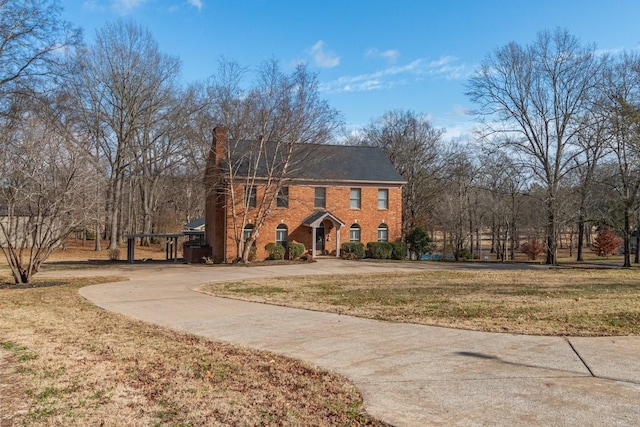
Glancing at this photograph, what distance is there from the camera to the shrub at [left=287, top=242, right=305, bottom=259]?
104 ft

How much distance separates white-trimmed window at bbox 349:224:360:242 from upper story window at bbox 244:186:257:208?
700 centimetres

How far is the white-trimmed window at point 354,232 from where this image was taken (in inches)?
1375

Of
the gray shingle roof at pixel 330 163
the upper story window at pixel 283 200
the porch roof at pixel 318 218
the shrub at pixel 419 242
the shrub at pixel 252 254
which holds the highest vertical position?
the gray shingle roof at pixel 330 163

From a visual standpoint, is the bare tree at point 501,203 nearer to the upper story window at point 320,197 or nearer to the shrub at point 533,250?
the shrub at point 533,250

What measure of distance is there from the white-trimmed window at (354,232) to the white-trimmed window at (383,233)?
159 centimetres

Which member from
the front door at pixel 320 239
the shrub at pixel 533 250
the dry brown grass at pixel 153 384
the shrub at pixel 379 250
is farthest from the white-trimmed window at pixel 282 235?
the shrub at pixel 533 250

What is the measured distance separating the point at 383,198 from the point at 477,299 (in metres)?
23.3

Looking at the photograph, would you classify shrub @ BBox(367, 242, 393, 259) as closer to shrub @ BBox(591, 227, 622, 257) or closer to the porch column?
the porch column

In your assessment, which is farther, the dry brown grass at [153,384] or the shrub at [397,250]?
the shrub at [397,250]

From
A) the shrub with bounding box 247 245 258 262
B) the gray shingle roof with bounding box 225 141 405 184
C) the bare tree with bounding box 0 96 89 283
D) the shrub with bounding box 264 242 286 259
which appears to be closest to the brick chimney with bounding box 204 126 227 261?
the gray shingle roof with bounding box 225 141 405 184

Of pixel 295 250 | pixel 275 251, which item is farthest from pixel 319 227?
pixel 275 251

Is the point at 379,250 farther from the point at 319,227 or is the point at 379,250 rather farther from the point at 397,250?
the point at 319,227

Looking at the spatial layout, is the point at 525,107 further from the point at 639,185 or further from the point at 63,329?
the point at 63,329

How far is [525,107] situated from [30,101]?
94.5 feet
